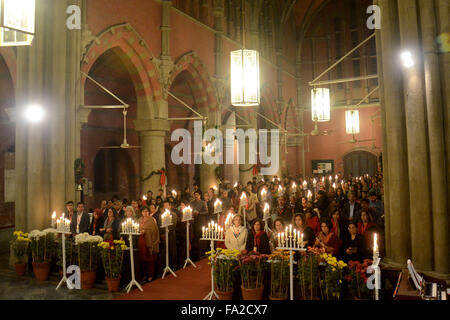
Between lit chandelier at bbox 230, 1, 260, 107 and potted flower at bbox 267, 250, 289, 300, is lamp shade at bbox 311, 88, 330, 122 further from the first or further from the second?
potted flower at bbox 267, 250, 289, 300

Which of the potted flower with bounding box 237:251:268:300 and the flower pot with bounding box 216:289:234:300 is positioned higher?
the potted flower with bounding box 237:251:268:300

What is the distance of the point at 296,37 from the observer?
2555 centimetres

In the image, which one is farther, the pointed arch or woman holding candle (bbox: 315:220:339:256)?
the pointed arch

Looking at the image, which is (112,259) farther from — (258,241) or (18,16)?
(18,16)

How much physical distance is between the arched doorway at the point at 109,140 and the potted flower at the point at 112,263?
908cm

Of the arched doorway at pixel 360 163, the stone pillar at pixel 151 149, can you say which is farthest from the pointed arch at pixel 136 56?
the arched doorway at pixel 360 163

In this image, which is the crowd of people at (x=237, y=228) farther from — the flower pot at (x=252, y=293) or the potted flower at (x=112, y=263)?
the flower pot at (x=252, y=293)

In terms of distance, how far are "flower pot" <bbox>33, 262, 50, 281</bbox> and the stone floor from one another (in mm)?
97

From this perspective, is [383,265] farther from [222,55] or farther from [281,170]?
[281,170]

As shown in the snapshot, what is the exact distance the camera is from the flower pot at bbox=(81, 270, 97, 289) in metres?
6.53

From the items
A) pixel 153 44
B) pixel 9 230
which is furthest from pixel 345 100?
pixel 9 230

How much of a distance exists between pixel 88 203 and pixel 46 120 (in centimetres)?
820

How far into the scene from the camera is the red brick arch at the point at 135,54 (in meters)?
10.4

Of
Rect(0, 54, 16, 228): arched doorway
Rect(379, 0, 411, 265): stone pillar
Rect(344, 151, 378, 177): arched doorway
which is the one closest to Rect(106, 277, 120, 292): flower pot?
Rect(379, 0, 411, 265): stone pillar
